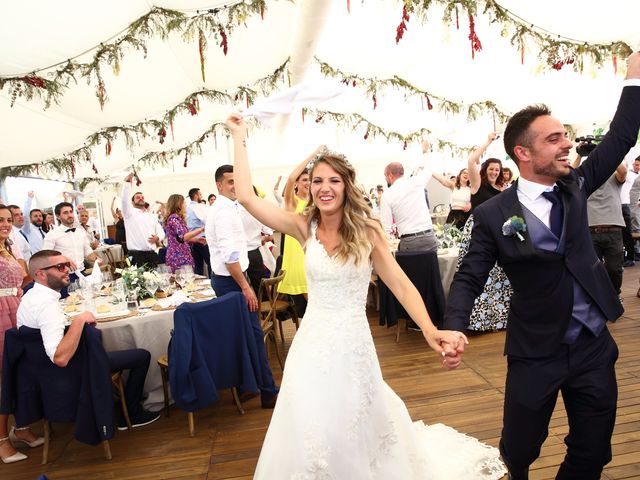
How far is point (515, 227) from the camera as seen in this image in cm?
166

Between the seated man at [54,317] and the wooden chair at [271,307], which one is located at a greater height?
the seated man at [54,317]

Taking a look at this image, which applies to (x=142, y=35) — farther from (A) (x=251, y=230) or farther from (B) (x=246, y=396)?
(B) (x=246, y=396)

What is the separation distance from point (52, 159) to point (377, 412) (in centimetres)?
1020

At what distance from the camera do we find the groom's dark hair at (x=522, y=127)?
1.77 metres

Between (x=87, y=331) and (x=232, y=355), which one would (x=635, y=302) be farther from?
(x=87, y=331)

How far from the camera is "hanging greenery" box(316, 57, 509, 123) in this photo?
7965 mm

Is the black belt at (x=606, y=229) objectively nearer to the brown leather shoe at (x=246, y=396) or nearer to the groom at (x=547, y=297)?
the groom at (x=547, y=297)

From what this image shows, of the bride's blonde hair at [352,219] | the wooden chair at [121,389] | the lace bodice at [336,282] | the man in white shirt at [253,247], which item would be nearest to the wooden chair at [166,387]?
the wooden chair at [121,389]

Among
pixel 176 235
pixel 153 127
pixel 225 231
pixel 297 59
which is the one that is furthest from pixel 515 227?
pixel 153 127

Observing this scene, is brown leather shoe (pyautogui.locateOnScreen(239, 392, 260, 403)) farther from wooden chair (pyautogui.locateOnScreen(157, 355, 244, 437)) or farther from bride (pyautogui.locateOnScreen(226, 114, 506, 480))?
bride (pyautogui.locateOnScreen(226, 114, 506, 480))

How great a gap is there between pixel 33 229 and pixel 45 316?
20.2ft

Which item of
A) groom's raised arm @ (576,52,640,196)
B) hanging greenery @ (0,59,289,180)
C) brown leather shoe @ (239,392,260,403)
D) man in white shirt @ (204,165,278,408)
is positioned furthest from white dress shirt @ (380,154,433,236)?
hanging greenery @ (0,59,289,180)

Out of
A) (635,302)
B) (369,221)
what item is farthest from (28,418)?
(635,302)

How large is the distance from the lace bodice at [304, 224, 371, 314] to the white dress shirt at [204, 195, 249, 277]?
1634 mm
